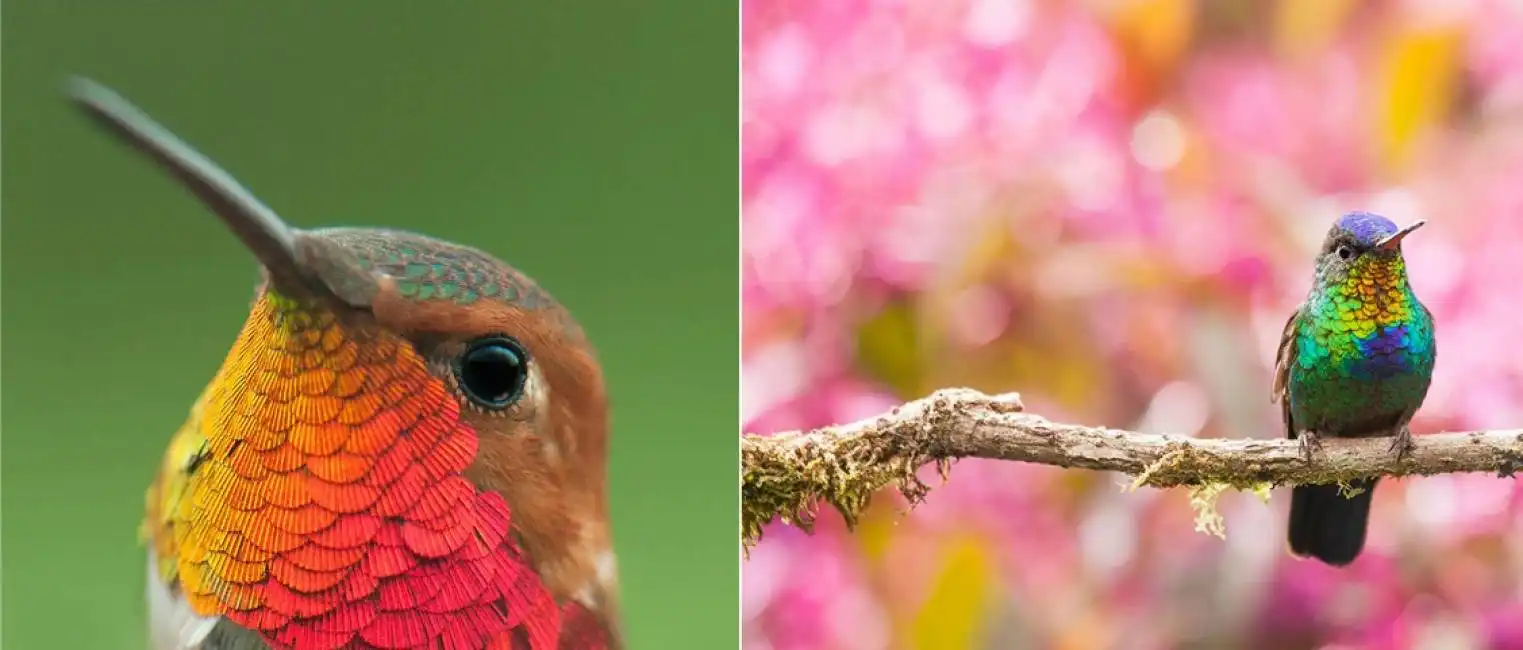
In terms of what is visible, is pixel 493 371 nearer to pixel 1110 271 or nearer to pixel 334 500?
pixel 334 500

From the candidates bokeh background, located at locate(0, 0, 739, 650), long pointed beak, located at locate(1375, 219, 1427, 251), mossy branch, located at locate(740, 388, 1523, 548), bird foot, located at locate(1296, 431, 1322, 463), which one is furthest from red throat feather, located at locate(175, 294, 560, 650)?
long pointed beak, located at locate(1375, 219, 1427, 251)

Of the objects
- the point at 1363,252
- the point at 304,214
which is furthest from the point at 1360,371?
the point at 304,214

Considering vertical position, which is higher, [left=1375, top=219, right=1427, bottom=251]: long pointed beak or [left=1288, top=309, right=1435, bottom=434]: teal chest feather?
[left=1375, top=219, right=1427, bottom=251]: long pointed beak

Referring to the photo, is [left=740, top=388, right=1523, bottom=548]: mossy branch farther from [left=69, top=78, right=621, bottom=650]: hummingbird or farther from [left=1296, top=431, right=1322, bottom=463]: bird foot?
[left=69, top=78, right=621, bottom=650]: hummingbird

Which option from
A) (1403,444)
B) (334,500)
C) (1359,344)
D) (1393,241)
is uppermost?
(1393,241)

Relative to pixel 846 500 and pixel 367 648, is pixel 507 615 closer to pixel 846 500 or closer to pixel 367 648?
pixel 367 648

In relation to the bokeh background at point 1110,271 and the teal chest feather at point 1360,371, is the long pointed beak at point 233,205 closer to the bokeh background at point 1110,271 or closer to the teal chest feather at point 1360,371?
the bokeh background at point 1110,271

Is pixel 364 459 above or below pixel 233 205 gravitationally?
below
